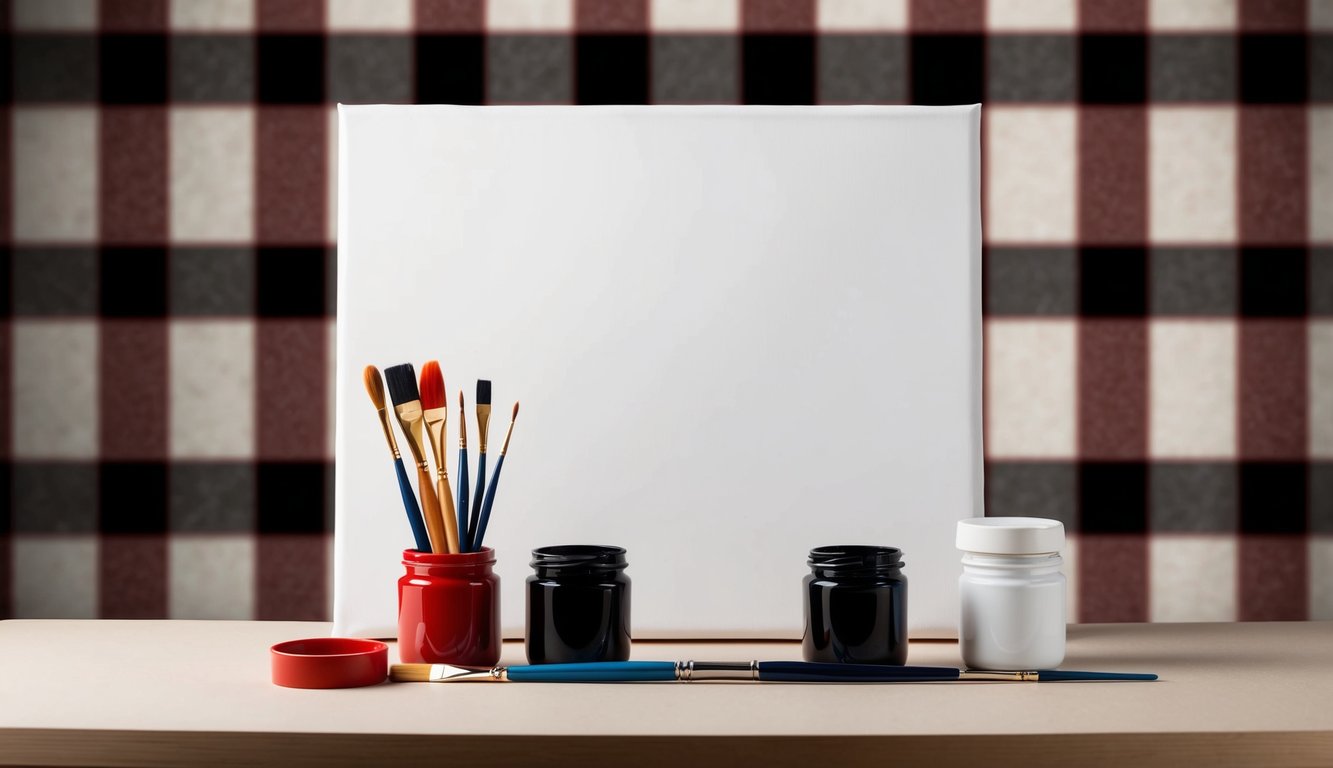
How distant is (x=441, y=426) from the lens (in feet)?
3.00

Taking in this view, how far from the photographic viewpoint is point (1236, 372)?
125cm

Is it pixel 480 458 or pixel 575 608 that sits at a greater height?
pixel 480 458

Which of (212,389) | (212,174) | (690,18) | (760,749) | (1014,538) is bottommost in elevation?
(760,749)

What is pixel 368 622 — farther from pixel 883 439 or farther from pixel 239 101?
pixel 239 101

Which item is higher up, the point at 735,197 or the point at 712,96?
the point at 712,96

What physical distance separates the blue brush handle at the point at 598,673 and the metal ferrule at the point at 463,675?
0.04 feet

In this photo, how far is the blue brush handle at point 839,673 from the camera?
2.69ft

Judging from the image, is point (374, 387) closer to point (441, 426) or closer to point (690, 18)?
point (441, 426)

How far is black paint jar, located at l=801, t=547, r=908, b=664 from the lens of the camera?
860 millimetres

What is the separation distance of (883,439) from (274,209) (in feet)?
2.35

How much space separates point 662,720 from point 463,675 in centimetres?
18

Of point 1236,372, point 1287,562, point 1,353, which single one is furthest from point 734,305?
point 1,353

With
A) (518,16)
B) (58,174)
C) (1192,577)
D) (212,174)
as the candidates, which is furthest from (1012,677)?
(58,174)

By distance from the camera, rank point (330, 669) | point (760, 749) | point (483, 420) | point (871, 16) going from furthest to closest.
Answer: point (871, 16) → point (483, 420) → point (330, 669) → point (760, 749)
